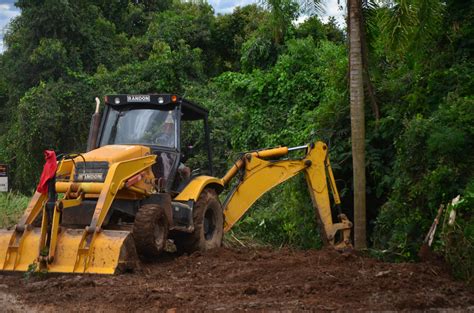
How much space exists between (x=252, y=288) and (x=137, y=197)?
3172 mm

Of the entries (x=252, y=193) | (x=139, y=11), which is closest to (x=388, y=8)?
(x=252, y=193)

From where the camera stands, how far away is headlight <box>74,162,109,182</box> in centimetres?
1092

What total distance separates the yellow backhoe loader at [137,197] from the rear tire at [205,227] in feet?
0.06

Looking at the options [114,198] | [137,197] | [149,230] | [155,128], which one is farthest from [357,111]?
[114,198]

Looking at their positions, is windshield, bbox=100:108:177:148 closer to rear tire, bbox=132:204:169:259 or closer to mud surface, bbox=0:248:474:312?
rear tire, bbox=132:204:169:259

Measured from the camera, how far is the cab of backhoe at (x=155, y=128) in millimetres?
11969

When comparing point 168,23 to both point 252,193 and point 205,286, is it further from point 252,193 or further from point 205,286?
point 205,286

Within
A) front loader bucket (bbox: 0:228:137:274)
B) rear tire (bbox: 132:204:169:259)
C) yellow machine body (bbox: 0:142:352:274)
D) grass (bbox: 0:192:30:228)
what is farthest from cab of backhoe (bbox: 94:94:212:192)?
grass (bbox: 0:192:30:228)

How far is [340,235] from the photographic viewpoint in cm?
1374

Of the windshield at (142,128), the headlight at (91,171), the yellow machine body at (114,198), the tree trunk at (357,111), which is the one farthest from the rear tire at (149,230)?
the tree trunk at (357,111)

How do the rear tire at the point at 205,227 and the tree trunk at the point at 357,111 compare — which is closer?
the rear tire at the point at 205,227

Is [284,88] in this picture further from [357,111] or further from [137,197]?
[137,197]

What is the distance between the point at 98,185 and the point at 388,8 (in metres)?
5.48

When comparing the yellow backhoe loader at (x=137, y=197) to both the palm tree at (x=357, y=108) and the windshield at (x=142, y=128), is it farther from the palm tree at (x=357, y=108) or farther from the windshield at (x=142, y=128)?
the palm tree at (x=357, y=108)
